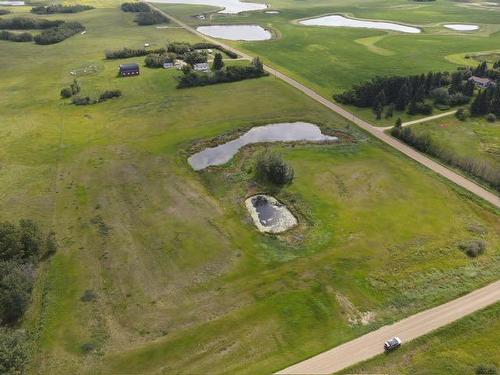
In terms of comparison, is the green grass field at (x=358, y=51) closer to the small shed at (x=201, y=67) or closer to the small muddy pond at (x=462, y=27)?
the small muddy pond at (x=462, y=27)

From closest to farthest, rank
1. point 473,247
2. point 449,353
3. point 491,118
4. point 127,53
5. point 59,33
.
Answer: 1. point 449,353
2. point 473,247
3. point 491,118
4. point 127,53
5. point 59,33

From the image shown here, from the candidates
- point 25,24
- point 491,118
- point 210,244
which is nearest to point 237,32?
point 25,24

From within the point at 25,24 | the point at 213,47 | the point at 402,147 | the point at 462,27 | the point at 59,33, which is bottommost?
the point at 402,147

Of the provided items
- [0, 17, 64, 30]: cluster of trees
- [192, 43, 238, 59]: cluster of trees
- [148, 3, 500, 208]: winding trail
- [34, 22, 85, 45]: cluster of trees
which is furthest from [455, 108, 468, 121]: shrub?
[0, 17, 64, 30]: cluster of trees

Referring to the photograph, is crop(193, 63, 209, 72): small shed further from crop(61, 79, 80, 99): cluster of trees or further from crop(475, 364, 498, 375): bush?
crop(475, 364, 498, 375): bush

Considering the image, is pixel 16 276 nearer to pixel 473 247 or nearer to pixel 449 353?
pixel 449 353

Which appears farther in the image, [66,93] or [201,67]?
[201,67]

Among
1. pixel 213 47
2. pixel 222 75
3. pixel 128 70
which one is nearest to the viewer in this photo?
pixel 222 75

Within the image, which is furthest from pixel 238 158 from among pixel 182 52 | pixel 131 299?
pixel 182 52
